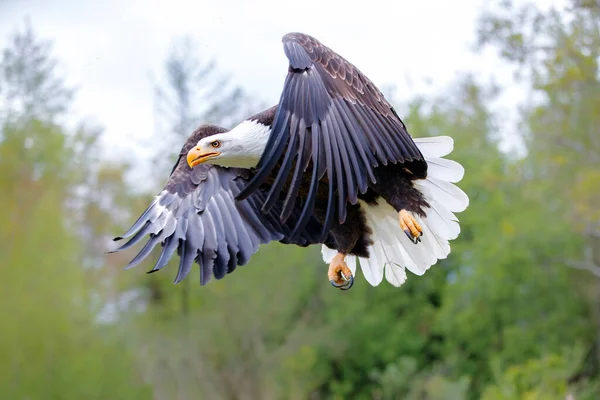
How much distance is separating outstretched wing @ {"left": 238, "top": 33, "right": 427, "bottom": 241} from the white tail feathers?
0.58 m

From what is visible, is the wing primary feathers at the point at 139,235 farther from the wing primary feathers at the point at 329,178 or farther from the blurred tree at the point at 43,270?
the blurred tree at the point at 43,270

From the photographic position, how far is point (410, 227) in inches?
163

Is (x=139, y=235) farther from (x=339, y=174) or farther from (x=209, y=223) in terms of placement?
(x=339, y=174)

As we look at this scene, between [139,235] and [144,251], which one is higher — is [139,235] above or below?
above

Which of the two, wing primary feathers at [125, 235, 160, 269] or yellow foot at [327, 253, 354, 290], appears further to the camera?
yellow foot at [327, 253, 354, 290]

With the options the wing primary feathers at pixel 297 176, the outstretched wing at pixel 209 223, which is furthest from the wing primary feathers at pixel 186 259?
the wing primary feathers at pixel 297 176

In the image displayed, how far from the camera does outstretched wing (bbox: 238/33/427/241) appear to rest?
3594 mm

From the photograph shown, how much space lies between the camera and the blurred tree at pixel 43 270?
11.8 meters

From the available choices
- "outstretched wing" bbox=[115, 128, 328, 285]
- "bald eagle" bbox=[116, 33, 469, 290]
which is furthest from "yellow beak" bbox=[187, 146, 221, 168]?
"outstretched wing" bbox=[115, 128, 328, 285]

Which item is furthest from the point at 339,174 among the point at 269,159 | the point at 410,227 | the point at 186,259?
the point at 186,259

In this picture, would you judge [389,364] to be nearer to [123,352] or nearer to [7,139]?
[123,352]

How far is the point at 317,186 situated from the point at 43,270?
9236 mm

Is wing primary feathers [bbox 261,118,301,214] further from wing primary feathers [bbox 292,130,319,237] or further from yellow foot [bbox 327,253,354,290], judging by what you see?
yellow foot [bbox 327,253,354,290]

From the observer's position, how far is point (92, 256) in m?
15.7
